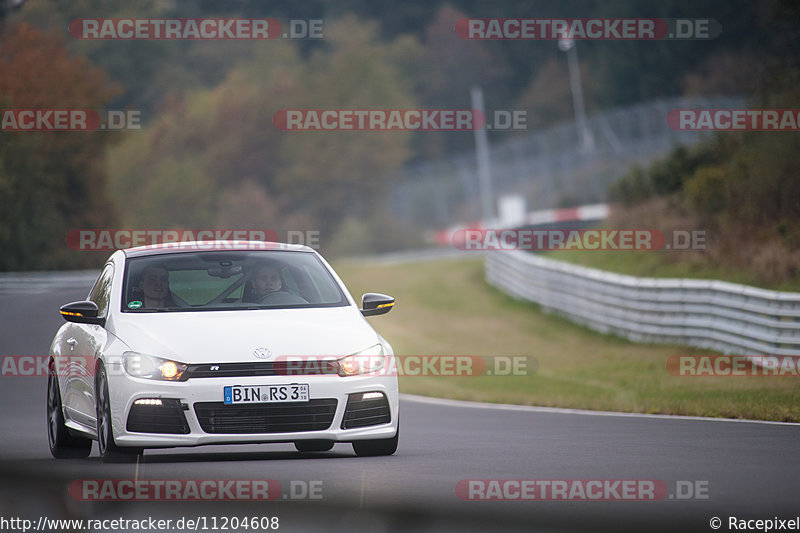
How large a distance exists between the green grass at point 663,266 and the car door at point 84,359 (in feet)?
50.1

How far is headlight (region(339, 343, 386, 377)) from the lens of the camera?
1046 cm

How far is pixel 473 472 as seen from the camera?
9.81 m

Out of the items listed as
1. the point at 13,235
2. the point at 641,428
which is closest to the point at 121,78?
the point at 13,235

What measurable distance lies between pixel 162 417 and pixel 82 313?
4.45 ft

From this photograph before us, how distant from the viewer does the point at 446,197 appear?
259 ft

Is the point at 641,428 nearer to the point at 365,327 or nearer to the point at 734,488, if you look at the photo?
the point at 365,327

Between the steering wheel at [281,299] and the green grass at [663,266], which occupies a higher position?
the green grass at [663,266]

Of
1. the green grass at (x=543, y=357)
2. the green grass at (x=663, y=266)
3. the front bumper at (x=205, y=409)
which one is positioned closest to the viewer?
the front bumper at (x=205, y=409)

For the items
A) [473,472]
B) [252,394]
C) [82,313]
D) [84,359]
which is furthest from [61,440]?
[473,472]

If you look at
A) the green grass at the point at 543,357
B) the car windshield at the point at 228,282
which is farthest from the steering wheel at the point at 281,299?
the green grass at the point at 543,357

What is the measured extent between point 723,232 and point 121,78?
76074 millimetres

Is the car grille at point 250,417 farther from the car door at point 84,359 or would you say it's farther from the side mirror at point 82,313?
the side mirror at point 82,313

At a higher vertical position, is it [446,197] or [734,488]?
[446,197]

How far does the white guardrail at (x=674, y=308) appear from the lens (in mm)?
22047
